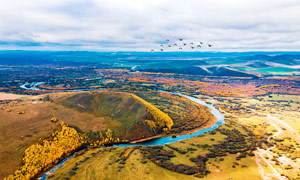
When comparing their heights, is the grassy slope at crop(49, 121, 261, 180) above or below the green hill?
below

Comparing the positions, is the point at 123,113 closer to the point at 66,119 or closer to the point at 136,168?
the point at 66,119

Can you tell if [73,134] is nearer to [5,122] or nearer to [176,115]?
[5,122]

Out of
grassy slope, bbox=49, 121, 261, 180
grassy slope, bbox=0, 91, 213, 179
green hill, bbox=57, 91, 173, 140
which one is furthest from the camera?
green hill, bbox=57, 91, 173, 140

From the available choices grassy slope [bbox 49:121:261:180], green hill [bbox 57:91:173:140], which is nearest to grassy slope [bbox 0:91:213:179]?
green hill [bbox 57:91:173:140]

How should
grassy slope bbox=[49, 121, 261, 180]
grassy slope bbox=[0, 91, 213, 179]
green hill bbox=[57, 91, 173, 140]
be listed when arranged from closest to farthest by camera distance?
1. grassy slope bbox=[49, 121, 261, 180]
2. grassy slope bbox=[0, 91, 213, 179]
3. green hill bbox=[57, 91, 173, 140]

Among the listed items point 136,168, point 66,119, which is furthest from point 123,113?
point 136,168

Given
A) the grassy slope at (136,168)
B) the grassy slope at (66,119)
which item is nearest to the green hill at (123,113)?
the grassy slope at (66,119)

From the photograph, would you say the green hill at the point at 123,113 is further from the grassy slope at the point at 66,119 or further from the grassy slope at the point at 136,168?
the grassy slope at the point at 136,168

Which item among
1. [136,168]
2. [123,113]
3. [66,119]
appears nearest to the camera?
[136,168]

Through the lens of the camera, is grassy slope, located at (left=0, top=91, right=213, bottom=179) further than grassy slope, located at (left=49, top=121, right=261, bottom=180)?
Yes

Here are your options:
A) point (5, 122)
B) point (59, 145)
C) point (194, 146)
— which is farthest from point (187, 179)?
point (5, 122)

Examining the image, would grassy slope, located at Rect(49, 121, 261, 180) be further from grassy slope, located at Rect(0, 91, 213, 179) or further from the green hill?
the green hill
